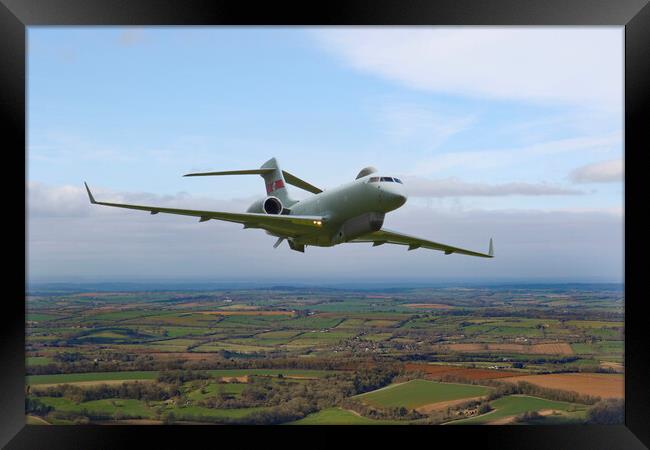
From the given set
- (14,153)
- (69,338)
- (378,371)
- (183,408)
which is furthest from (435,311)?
(14,153)

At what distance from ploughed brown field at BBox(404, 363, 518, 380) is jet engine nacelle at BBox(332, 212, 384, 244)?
669 inches

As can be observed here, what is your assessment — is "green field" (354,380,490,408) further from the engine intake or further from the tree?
the engine intake

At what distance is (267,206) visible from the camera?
12.9 metres

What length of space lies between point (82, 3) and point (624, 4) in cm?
570

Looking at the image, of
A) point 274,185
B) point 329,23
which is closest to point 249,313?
point 274,185

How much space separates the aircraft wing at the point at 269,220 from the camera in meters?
10.3

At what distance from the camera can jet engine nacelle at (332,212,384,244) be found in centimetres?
1094

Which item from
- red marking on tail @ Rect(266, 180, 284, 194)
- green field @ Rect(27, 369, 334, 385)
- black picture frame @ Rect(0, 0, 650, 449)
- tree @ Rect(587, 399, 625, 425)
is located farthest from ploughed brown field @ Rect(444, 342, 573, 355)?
black picture frame @ Rect(0, 0, 650, 449)

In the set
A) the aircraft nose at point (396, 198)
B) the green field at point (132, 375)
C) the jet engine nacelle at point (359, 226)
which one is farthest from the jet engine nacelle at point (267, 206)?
the green field at point (132, 375)

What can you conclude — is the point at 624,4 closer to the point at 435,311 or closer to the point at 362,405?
the point at 362,405

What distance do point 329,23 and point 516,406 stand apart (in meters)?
22.0

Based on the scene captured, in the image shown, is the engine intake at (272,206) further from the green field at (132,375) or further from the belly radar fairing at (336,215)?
the green field at (132,375)

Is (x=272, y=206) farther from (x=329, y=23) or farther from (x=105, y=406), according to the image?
(x=105, y=406)

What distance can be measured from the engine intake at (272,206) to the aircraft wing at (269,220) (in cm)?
71
